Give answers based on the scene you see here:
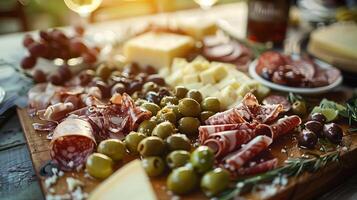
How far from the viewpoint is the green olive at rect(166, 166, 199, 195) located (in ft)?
3.01

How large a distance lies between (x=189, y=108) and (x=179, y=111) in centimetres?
3

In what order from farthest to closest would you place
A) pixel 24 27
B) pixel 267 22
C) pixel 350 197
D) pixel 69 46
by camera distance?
pixel 24 27
pixel 267 22
pixel 69 46
pixel 350 197

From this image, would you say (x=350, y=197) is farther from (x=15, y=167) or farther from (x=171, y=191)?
(x=15, y=167)

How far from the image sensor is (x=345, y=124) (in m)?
1.24

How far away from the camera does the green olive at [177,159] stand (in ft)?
3.18

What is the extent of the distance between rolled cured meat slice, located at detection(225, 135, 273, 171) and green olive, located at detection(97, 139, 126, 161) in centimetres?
27

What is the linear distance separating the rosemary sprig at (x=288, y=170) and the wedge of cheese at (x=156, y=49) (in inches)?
29.6

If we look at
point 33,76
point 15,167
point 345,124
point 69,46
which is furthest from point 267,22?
point 15,167

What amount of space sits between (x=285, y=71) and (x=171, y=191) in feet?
2.37

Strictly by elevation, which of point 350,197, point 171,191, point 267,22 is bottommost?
point 350,197

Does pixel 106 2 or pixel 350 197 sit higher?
pixel 106 2

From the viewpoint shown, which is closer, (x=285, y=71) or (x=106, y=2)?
(x=285, y=71)

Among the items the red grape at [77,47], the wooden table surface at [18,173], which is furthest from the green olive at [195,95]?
the red grape at [77,47]

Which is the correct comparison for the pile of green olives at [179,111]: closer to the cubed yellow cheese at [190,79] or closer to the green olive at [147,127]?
the green olive at [147,127]
